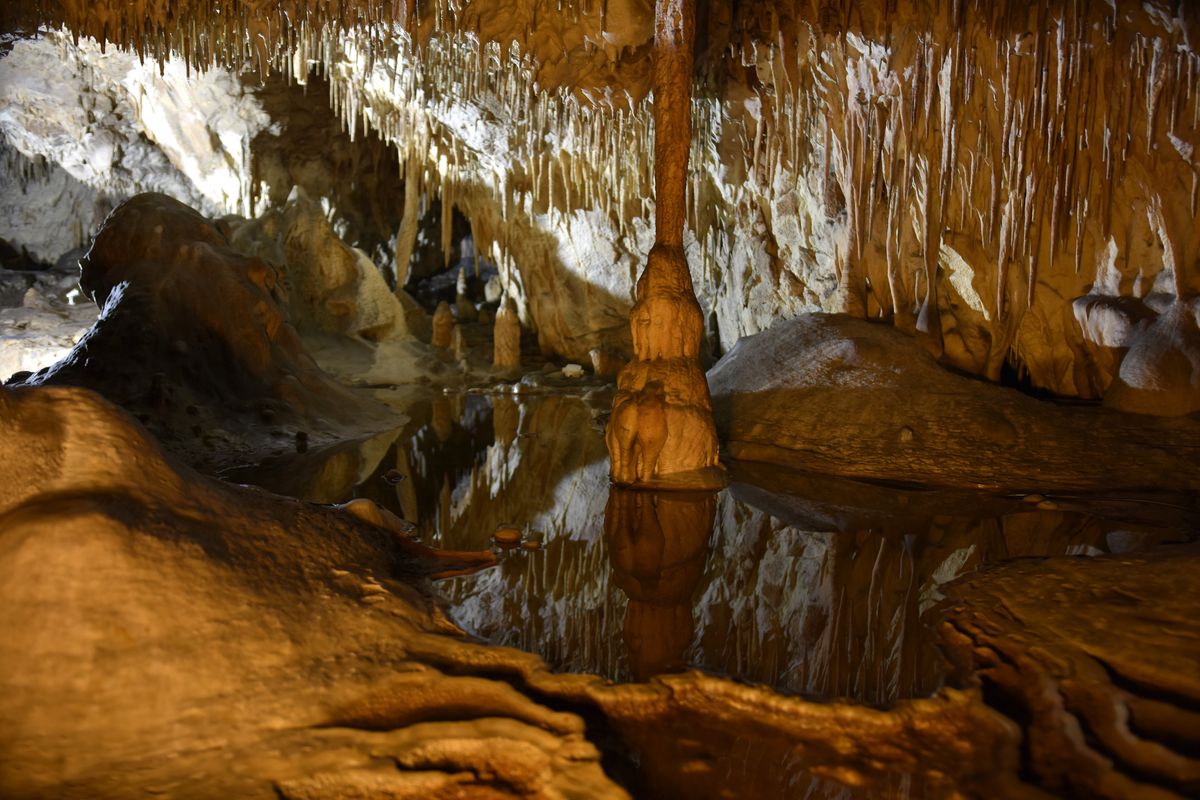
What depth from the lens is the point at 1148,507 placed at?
588cm

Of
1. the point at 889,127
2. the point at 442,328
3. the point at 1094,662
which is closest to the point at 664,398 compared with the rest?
the point at 1094,662

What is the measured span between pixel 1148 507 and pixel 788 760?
16.5 feet

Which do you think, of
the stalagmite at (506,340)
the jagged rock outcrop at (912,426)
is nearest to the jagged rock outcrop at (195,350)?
the jagged rock outcrop at (912,426)

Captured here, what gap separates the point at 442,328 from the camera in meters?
16.7

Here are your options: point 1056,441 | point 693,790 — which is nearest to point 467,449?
point 1056,441

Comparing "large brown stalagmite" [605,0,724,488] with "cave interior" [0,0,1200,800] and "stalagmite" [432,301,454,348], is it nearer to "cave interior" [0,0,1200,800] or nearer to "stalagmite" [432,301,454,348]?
"cave interior" [0,0,1200,800]

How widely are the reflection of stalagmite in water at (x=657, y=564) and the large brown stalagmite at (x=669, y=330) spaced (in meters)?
0.42

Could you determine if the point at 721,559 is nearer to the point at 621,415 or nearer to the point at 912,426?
the point at 621,415

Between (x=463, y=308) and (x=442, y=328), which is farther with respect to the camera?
(x=463, y=308)

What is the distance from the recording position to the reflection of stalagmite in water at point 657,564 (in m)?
3.34

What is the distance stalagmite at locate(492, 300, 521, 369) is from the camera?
636 inches

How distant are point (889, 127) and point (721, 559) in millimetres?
6118

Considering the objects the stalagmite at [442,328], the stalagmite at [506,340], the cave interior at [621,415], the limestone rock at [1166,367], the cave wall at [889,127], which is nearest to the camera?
the cave interior at [621,415]

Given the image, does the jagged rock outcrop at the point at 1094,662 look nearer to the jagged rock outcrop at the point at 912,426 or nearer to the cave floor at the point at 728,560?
the cave floor at the point at 728,560
